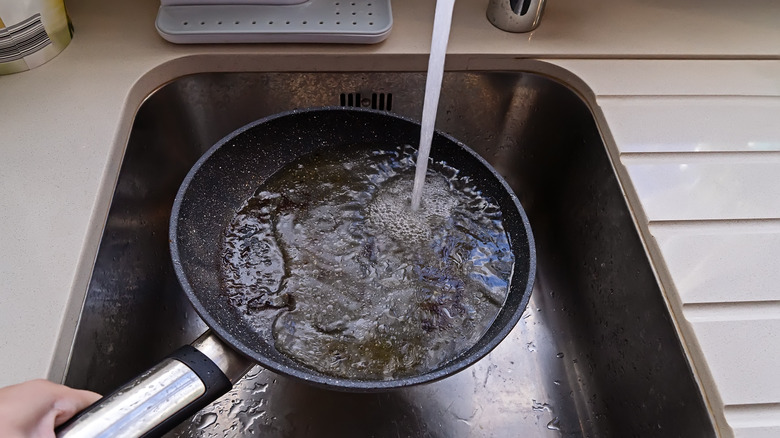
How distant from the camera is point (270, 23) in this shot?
34.4 inches

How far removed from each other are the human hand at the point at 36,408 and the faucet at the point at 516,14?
2.75 ft

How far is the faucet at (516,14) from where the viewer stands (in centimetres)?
92

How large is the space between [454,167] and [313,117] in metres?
0.23

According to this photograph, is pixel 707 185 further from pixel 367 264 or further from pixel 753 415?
pixel 367 264

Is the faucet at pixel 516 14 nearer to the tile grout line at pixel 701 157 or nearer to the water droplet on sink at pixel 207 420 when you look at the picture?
the tile grout line at pixel 701 157

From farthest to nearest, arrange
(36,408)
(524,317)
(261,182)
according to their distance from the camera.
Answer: (524,317), (261,182), (36,408)

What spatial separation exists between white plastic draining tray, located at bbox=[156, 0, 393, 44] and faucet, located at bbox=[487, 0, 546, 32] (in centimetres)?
20

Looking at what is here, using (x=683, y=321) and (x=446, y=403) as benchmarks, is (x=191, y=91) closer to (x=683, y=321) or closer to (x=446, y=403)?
(x=446, y=403)

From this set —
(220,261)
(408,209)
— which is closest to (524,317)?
(408,209)

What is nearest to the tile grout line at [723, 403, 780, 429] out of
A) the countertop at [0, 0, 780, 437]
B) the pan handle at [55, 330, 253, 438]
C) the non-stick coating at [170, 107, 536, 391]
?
the countertop at [0, 0, 780, 437]

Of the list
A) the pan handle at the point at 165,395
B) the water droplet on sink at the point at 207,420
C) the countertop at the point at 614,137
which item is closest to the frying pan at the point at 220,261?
the pan handle at the point at 165,395

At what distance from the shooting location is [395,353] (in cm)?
65

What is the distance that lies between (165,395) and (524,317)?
2.04 ft

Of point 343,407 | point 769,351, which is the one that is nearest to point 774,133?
point 769,351
